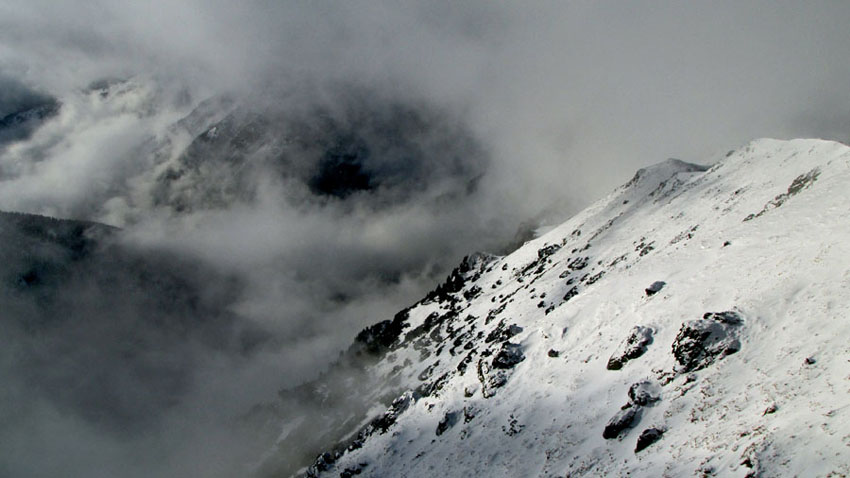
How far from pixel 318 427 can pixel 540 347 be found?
132 meters

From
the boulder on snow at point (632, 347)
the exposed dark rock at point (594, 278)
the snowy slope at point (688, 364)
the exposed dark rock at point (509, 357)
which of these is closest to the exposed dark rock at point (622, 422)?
the snowy slope at point (688, 364)

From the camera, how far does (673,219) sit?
3740 inches

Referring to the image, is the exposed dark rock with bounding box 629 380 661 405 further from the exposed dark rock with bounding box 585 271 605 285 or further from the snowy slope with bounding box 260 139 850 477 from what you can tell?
the exposed dark rock with bounding box 585 271 605 285

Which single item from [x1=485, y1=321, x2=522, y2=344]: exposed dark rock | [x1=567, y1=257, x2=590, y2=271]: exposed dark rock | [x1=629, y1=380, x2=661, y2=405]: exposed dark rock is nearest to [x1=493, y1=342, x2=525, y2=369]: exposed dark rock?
[x1=485, y1=321, x2=522, y2=344]: exposed dark rock

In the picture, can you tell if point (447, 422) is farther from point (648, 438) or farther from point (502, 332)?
point (648, 438)

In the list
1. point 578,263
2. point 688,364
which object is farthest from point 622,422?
point 578,263

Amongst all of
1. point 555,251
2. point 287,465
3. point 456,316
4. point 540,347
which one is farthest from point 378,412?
point 540,347

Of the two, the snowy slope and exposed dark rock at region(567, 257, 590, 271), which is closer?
the snowy slope

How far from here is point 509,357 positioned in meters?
67.6

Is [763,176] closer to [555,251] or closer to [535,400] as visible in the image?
[535,400]

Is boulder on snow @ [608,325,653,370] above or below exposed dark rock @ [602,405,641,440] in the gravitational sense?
above

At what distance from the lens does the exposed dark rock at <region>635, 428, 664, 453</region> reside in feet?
120

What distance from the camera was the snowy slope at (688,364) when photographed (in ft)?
103

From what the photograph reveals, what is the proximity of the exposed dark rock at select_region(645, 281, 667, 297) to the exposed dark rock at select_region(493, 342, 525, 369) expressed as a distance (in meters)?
18.0
